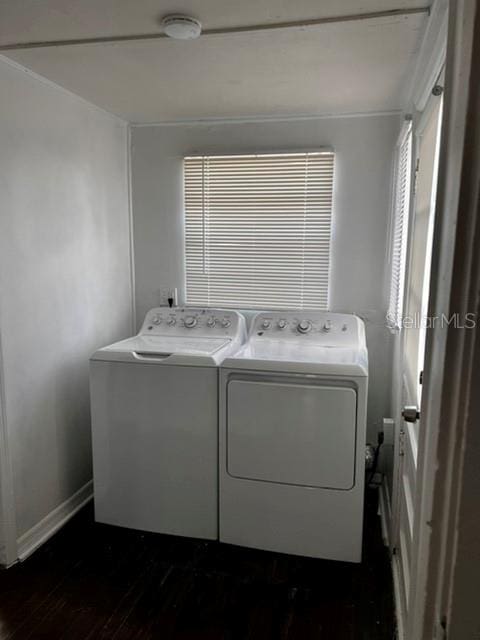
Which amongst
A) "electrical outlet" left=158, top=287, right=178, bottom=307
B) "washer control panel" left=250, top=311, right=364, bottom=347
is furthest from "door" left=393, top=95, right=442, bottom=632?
"electrical outlet" left=158, top=287, right=178, bottom=307

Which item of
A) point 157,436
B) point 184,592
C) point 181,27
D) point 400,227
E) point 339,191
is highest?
point 181,27

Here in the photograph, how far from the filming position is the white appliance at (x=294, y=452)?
1978 millimetres

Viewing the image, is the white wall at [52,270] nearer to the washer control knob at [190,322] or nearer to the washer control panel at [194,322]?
the washer control panel at [194,322]

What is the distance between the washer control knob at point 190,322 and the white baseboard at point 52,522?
1032 millimetres

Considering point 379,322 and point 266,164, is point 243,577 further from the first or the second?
point 266,164

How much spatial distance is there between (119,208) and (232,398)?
1.44 meters

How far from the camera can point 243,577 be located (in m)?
2.00

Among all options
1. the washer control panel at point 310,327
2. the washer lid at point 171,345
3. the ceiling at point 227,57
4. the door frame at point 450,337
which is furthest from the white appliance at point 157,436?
the door frame at point 450,337

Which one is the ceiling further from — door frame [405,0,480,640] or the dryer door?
the dryer door

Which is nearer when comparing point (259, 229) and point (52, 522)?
point (52, 522)

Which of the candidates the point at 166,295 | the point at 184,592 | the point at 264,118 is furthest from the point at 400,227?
the point at 184,592

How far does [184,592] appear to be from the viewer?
1913mm

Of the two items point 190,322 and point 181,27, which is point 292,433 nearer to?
point 190,322

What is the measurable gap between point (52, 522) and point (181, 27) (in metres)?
2.22
